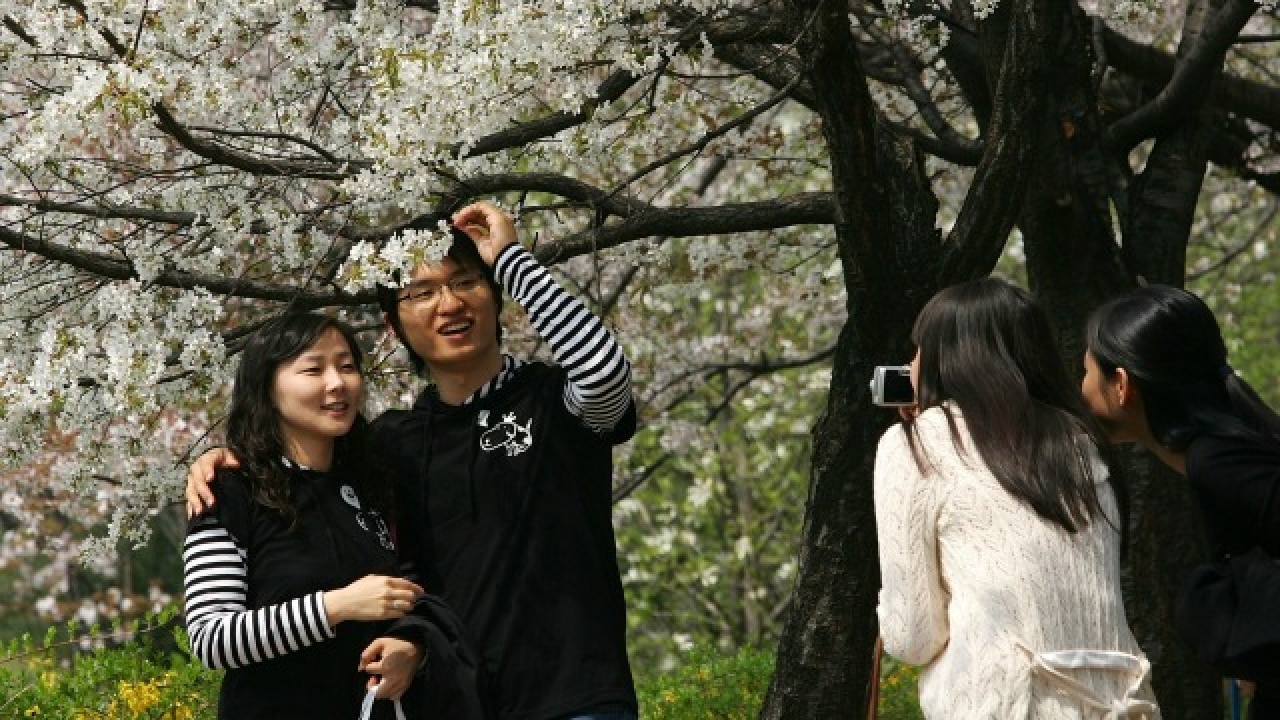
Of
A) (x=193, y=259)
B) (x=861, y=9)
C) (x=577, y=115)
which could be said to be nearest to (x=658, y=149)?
(x=861, y=9)

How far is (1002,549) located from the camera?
2.77 m

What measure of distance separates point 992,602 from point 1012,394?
346 mm

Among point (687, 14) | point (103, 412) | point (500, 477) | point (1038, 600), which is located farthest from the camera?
point (687, 14)

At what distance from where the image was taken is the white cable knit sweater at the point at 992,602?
9.02 feet

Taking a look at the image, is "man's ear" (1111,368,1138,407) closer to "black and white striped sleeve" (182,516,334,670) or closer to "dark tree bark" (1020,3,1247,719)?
"black and white striped sleeve" (182,516,334,670)

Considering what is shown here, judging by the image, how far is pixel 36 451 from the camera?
481 centimetres

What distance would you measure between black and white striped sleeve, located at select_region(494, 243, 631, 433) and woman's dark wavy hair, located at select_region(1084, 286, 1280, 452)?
2.99ft

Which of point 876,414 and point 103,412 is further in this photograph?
point 876,414

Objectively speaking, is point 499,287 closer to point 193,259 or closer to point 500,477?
point 500,477

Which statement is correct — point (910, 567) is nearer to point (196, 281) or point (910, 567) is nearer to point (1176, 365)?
point (1176, 365)

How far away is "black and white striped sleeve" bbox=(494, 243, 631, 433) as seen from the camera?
3256mm

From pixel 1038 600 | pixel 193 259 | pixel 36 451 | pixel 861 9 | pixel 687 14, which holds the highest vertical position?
pixel 861 9

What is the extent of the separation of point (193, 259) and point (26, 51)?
729 millimetres

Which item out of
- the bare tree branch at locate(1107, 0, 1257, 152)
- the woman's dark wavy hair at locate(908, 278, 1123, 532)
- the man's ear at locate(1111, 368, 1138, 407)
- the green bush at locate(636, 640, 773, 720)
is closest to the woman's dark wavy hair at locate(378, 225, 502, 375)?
the woman's dark wavy hair at locate(908, 278, 1123, 532)
